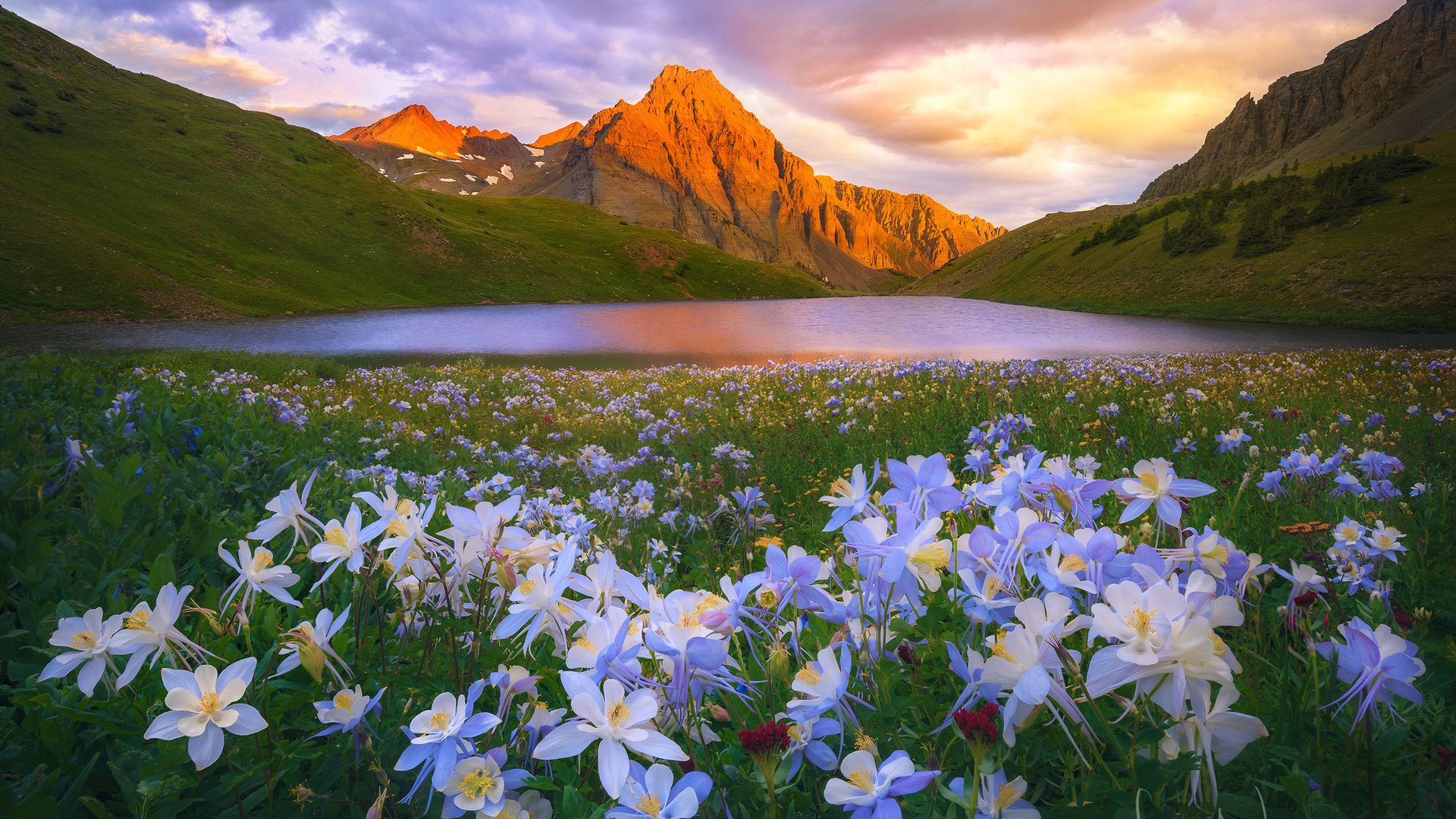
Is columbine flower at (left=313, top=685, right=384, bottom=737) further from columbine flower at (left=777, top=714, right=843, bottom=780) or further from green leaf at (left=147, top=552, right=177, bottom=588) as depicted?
green leaf at (left=147, top=552, right=177, bottom=588)

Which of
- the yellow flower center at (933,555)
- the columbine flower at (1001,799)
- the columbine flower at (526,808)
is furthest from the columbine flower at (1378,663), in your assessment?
the columbine flower at (526,808)

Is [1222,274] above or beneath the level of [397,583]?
above

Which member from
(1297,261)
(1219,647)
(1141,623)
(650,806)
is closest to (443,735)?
(650,806)

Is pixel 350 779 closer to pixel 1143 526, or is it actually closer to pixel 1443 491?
pixel 1143 526

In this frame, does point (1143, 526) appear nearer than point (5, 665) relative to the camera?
Yes

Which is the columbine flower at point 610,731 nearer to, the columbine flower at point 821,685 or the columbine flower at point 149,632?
the columbine flower at point 821,685

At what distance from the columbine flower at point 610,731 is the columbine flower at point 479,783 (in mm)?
150

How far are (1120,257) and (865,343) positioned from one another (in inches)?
2688

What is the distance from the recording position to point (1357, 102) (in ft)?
471

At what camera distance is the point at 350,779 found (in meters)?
1.58

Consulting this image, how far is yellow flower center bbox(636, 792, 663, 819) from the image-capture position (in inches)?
40.8

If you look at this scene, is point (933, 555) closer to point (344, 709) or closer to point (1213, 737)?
point (1213, 737)

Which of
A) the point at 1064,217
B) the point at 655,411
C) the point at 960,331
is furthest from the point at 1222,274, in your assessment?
the point at 1064,217

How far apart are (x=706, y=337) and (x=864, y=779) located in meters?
37.8
